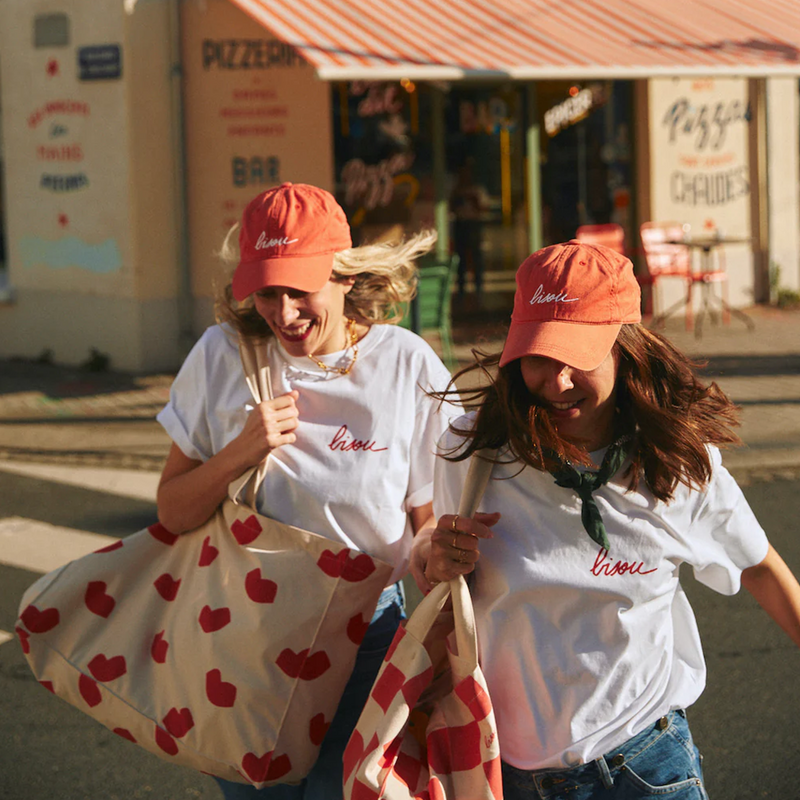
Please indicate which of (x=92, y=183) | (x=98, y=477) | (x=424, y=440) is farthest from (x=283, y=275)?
(x=92, y=183)

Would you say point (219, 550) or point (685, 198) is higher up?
point (685, 198)

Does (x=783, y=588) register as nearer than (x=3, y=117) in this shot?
Yes

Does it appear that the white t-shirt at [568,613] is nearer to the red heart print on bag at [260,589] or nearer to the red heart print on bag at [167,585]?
the red heart print on bag at [260,589]

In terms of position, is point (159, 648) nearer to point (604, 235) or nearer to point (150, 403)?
point (150, 403)

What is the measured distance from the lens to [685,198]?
1369 cm

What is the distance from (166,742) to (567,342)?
3.98 feet

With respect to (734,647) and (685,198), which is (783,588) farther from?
(685,198)

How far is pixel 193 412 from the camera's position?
8.68ft

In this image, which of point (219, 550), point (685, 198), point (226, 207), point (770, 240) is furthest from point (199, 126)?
point (219, 550)

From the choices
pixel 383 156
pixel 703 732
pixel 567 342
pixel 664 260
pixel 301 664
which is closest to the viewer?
pixel 567 342

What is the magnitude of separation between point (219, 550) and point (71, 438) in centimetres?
668

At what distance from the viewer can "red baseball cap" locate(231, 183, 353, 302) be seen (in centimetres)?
254

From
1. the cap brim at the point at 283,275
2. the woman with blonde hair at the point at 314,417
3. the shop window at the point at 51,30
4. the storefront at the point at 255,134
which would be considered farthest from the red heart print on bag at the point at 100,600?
the shop window at the point at 51,30

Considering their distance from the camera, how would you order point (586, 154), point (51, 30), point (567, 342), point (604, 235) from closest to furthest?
point (567, 342)
point (51, 30)
point (604, 235)
point (586, 154)
